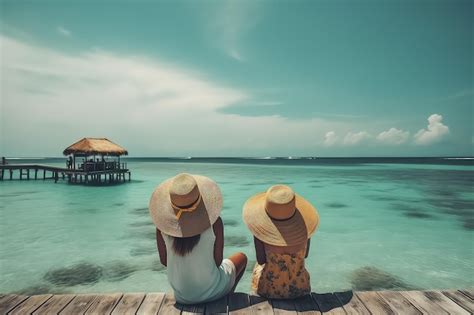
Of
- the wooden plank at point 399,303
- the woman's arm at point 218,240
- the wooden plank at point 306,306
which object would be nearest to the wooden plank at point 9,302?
the woman's arm at point 218,240

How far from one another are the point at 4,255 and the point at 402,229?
476 inches

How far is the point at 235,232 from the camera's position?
9250 millimetres

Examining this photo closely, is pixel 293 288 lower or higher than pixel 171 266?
lower

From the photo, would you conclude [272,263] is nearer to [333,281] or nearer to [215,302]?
[215,302]

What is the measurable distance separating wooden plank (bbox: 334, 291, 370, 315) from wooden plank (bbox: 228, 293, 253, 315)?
91 cm

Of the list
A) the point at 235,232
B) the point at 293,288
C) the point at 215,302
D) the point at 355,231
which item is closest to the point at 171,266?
the point at 215,302

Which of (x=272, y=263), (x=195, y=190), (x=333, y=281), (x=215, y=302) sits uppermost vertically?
(x=195, y=190)

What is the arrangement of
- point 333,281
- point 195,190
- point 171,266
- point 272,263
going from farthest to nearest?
point 333,281, point 272,263, point 171,266, point 195,190

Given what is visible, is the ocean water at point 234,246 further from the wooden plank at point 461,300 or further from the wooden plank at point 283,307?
the wooden plank at point 283,307

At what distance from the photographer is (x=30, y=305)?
2.70m

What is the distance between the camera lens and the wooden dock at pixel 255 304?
8.48ft

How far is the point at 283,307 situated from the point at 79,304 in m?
1.96

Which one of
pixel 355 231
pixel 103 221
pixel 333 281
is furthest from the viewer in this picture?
pixel 103 221

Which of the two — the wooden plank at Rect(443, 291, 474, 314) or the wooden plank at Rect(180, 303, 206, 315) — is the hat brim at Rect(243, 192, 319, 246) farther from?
the wooden plank at Rect(443, 291, 474, 314)
